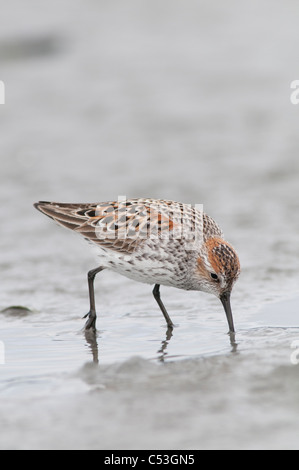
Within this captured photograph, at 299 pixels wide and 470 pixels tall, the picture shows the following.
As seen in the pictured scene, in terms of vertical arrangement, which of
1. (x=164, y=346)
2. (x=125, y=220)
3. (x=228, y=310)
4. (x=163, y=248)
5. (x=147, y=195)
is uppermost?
(x=147, y=195)

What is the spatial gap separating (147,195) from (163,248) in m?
4.61

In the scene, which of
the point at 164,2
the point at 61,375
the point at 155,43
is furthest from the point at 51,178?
the point at 61,375

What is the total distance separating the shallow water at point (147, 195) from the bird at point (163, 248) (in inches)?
15.8

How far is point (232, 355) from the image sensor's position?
640 centimetres

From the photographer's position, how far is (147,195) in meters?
12.4

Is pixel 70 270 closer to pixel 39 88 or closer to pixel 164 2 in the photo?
pixel 39 88

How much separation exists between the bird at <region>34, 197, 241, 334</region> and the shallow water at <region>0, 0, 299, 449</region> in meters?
0.40

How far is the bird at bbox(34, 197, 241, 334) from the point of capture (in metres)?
7.63

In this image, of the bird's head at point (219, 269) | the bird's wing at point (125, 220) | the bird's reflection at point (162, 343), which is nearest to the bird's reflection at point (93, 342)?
the bird's reflection at point (162, 343)

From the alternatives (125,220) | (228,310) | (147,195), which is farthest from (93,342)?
(147,195)

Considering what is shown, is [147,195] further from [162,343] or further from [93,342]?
[162,343]

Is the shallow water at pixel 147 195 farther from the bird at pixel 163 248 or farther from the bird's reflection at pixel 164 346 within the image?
the bird at pixel 163 248

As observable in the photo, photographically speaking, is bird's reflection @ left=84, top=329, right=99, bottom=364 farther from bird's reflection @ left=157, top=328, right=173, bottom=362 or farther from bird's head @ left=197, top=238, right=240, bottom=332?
bird's head @ left=197, top=238, right=240, bottom=332

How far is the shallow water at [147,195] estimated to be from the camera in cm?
530
